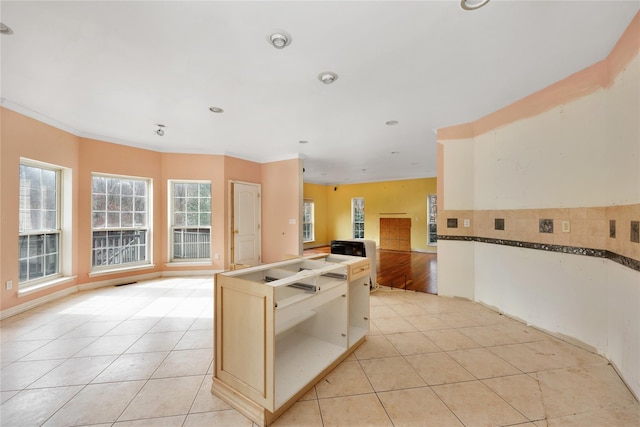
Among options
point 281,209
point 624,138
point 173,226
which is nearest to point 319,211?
point 281,209

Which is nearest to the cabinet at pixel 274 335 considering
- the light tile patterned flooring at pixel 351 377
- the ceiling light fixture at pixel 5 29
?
the light tile patterned flooring at pixel 351 377

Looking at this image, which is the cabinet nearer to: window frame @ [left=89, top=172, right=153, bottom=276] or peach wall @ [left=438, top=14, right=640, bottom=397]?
peach wall @ [left=438, top=14, right=640, bottom=397]

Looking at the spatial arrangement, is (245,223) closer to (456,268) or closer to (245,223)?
(245,223)

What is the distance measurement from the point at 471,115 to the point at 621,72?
1423 mm

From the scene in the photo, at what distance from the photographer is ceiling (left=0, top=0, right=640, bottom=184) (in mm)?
1640

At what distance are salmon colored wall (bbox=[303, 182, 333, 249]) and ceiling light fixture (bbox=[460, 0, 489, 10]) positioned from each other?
8003mm

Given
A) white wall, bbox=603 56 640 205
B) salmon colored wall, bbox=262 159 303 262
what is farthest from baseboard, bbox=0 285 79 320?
white wall, bbox=603 56 640 205

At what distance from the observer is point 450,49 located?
199cm

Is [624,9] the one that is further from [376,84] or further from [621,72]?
[376,84]

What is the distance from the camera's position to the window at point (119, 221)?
13.9 ft

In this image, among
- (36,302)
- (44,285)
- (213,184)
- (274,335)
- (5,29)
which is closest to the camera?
(274,335)

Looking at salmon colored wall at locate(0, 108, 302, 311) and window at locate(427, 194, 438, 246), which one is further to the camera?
window at locate(427, 194, 438, 246)

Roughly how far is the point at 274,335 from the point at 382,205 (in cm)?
809

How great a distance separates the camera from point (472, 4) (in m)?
1.56
